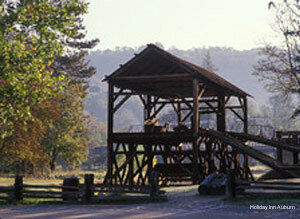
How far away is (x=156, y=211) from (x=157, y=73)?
1488 centimetres

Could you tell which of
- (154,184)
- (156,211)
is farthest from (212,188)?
(156,211)

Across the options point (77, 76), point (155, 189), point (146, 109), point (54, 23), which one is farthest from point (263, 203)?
point (77, 76)

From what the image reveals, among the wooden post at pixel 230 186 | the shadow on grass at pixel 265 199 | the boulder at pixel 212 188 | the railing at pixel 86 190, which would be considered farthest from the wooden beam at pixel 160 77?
the shadow on grass at pixel 265 199

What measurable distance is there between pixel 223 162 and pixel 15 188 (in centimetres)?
1424

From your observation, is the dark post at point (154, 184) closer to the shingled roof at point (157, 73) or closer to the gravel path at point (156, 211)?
the gravel path at point (156, 211)

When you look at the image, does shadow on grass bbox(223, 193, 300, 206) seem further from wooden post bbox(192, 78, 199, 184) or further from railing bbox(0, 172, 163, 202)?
wooden post bbox(192, 78, 199, 184)

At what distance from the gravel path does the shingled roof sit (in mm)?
9577

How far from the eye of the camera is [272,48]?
42688mm

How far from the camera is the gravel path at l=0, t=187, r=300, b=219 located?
42.0 ft

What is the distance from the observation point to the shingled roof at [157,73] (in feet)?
81.0

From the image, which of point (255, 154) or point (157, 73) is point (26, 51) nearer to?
point (157, 73)

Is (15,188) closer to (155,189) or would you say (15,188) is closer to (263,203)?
(155,189)

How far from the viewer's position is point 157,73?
27656mm

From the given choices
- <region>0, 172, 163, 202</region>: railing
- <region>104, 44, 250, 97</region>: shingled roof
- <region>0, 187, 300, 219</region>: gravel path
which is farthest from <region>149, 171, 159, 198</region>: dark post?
<region>104, 44, 250, 97</region>: shingled roof
